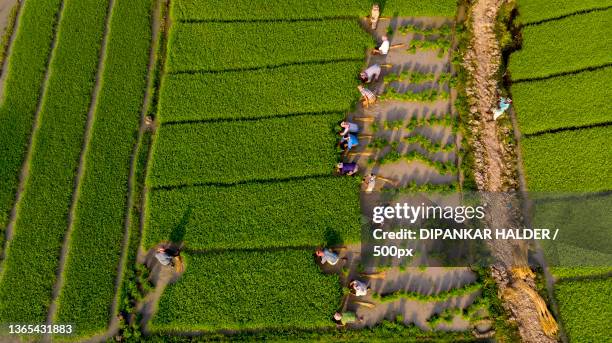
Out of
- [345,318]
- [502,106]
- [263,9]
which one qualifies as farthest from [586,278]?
[263,9]

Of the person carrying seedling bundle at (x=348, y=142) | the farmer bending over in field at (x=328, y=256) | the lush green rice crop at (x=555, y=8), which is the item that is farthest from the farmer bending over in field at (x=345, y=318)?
the lush green rice crop at (x=555, y=8)

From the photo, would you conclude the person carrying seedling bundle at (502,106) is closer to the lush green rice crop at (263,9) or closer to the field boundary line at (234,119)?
the field boundary line at (234,119)

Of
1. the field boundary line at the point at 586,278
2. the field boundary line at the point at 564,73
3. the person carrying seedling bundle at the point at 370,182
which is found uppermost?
the field boundary line at the point at 564,73

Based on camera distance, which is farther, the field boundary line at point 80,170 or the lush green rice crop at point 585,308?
the field boundary line at point 80,170

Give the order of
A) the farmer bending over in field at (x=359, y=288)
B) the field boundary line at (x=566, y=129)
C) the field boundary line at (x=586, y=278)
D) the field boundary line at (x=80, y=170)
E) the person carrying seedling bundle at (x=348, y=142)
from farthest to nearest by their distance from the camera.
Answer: the field boundary line at (x=566, y=129) < the person carrying seedling bundle at (x=348, y=142) < the field boundary line at (x=80, y=170) < the field boundary line at (x=586, y=278) < the farmer bending over in field at (x=359, y=288)

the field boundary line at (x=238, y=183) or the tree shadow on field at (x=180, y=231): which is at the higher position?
the field boundary line at (x=238, y=183)

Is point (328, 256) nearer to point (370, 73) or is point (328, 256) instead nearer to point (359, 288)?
point (359, 288)
